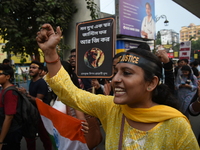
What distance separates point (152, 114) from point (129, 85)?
8.8 inches

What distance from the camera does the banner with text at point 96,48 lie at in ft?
9.05

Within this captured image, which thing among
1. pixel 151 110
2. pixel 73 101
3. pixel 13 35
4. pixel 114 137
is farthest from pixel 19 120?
pixel 13 35

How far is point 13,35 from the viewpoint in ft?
16.7

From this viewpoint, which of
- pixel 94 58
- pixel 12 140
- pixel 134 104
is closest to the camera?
pixel 134 104

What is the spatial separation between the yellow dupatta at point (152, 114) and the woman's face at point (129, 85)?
64 mm

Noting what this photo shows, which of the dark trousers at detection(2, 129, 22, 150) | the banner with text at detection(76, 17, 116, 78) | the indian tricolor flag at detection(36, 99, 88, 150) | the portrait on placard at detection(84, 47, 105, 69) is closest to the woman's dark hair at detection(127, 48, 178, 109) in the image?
the indian tricolor flag at detection(36, 99, 88, 150)

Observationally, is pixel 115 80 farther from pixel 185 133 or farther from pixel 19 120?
pixel 19 120

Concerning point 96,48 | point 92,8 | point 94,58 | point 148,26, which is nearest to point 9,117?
point 94,58

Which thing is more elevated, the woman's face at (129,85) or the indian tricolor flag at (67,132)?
the woman's face at (129,85)

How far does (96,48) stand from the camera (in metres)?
2.90

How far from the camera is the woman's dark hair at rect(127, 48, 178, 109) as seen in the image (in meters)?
1.24

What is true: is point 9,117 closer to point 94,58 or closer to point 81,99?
point 94,58

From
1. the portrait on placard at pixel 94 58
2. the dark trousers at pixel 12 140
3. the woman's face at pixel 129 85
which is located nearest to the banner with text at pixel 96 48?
the portrait on placard at pixel 94 58

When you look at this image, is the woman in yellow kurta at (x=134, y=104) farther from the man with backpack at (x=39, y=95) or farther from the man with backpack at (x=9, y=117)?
the man with backpack at (x=39, y=95)
